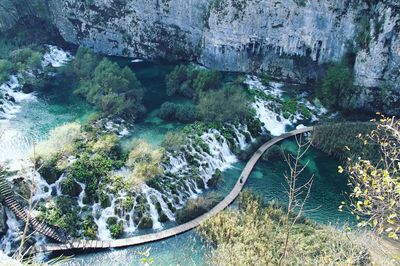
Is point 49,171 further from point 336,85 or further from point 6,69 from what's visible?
point 336,85

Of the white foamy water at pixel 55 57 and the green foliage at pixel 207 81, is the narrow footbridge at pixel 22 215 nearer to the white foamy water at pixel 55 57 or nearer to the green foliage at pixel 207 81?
the green foliage at pixel 207 81

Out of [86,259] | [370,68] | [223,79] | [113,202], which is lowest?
[86,259]

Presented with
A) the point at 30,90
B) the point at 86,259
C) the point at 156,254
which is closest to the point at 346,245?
the point at 156,254

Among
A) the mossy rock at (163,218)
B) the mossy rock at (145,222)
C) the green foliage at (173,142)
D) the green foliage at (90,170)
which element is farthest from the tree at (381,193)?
the green foliage at (173,142)

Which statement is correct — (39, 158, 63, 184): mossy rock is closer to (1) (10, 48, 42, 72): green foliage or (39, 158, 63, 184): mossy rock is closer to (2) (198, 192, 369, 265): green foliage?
(2) (198, 192, 369, 265): green foliage

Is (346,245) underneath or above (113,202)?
above

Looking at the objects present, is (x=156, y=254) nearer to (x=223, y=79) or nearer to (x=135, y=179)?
(x=135, y=179)

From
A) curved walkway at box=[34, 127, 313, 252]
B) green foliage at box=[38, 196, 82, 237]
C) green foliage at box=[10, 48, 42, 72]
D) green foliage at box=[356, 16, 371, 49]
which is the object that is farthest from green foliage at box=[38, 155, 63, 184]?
green foliage at box=[356, 16, 371, 49]
